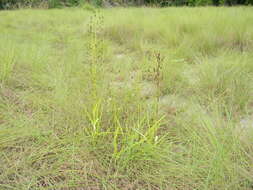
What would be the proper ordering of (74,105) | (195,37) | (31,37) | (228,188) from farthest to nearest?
1. (31,37)
2. (195,37)
3. (74,105)
4. (228,188)

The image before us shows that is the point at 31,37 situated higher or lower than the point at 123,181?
higher

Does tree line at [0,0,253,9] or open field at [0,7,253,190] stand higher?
tree line at [0,0,253,9]

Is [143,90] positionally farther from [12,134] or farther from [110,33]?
[110,33]

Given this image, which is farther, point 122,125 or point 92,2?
point 92,2

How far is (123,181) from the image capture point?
2.25 feet

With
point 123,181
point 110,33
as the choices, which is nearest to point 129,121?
point 123,181

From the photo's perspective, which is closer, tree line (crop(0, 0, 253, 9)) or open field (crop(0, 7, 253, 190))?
open field (crop(0, 7, 253, 190))

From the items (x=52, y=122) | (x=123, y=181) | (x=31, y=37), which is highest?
(x=31, y=37)

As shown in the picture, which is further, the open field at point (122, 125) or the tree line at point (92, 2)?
the tree line at point (92, 2)

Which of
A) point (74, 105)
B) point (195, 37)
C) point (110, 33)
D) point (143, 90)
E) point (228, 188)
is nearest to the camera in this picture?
point (228, 188)

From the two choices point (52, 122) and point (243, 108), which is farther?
point (243, 108)

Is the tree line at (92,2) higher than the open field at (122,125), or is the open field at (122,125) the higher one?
the tree line at (92,2)

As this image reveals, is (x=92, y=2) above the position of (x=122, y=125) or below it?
above

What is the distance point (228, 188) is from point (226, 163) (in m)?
0.09
